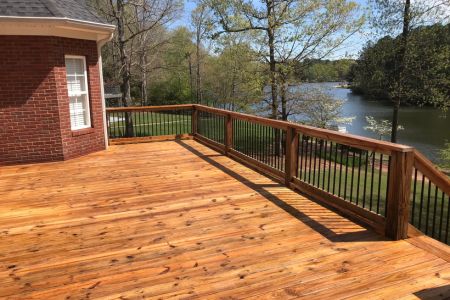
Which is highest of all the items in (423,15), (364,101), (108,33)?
(423,15)

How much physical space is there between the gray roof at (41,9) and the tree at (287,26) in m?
11.7

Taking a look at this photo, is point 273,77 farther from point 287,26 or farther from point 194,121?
point 194,121

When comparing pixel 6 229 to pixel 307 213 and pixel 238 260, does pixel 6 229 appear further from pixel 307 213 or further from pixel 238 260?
pixel 307 213

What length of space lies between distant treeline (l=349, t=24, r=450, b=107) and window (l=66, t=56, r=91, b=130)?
15533mm

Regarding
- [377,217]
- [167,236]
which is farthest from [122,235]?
[377,217]

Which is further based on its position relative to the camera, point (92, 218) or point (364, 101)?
point (364, 101)

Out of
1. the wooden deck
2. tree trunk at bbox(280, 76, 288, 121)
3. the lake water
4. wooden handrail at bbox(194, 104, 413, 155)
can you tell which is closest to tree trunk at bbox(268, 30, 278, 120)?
tree trunk at bbox(280, 76, 288, 121)

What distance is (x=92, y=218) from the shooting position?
4.55 meters

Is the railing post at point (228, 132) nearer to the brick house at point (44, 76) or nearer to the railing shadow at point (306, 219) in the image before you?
the railing shadow at point (306, 219)

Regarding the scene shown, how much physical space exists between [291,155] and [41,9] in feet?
17.8

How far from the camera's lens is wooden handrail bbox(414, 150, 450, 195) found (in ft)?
11.9

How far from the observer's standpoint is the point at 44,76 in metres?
7.22

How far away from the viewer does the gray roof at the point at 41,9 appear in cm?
680

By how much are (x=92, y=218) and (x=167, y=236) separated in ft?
3.76
